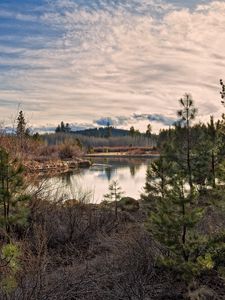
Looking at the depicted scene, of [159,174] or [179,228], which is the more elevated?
[159,174]

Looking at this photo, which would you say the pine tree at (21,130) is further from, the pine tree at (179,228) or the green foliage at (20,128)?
the pine tree at (179,228)

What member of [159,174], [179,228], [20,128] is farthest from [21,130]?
[179,228]

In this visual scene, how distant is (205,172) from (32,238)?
13.7 metres

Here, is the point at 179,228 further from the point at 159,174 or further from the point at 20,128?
the point at 20,128

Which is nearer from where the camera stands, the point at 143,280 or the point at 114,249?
the point at 143,280

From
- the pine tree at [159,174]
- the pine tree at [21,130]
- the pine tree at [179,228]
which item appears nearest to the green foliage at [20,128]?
the pine tree at [21,130]

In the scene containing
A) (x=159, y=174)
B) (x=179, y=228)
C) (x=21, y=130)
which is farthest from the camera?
(x=21, y=130)

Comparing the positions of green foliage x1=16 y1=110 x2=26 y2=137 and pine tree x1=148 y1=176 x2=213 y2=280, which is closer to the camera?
pine tree x1=148 y1=176 x2=213 y2=280

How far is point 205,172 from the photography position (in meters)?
21.5

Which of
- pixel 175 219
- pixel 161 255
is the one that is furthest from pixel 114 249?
pixel 175 219

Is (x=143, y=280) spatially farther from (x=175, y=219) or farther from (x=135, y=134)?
(x=135, y=134)

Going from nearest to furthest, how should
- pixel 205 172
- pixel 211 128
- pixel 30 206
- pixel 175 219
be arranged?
pixel 175 219 < pixel 30 206 < pixel 205 172 < pixel 211 128

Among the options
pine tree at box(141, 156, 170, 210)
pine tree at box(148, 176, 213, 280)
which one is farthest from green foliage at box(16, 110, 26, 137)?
pine tree at box(148, 176, 213, 280)

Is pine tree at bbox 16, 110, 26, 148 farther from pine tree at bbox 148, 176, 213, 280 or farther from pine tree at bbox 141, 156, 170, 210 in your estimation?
pine tree at bbox 148, 176, 213, 280
